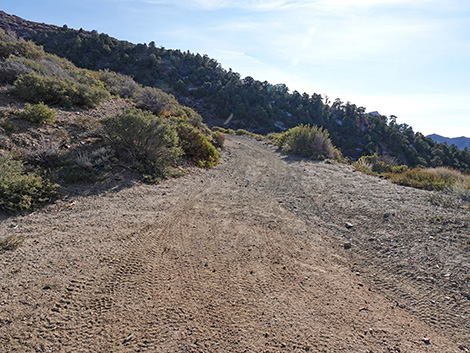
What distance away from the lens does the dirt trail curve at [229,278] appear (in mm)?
2312

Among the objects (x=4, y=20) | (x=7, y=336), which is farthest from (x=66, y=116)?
(x=4, y=20)

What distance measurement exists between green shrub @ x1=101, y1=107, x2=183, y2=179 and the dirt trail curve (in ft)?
4.94

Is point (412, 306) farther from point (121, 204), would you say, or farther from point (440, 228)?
point (121, 204)

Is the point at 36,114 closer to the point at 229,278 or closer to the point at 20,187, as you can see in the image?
the point at 20,187

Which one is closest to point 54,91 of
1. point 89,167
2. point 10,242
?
point 89,167

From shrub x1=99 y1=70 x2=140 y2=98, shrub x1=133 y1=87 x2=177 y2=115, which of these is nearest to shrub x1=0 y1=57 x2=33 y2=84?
shrub x1=133 y1=87 x2=177 y2=115

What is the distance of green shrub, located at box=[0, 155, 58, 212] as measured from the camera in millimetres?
4105

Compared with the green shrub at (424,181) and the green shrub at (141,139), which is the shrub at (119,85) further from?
the green shrub at (424,181)

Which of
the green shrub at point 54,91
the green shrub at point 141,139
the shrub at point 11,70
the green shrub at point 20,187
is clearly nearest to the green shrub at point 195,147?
the green shrub at point 141,139

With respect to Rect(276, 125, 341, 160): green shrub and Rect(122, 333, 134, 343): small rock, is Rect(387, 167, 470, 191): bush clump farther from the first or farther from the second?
Rect(122, 333, 134, 343): small rock

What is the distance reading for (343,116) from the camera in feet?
155

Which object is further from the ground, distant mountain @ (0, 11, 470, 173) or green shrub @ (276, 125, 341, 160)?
distant mountain @ (0, 11, 470, 173)

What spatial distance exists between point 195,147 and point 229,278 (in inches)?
282

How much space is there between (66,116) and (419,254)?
9094 mm
